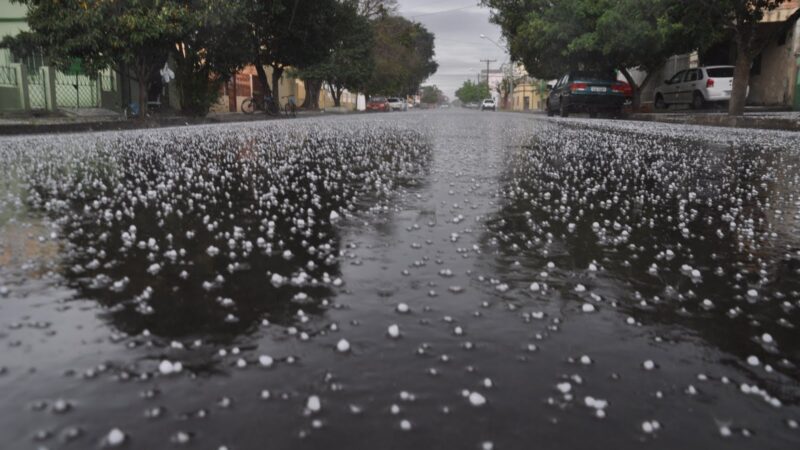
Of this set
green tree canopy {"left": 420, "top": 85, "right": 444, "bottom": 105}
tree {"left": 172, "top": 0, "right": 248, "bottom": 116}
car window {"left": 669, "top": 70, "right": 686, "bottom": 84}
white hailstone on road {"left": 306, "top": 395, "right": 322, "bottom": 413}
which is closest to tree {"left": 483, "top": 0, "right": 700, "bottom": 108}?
car window {"left": 669, "top": 70, "right": 686, "bottom": 84}

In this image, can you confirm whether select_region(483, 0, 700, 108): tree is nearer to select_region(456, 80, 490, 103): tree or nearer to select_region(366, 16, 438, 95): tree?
select_region(366, 16, 438, 95): tree

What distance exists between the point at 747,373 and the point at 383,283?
1.43 m

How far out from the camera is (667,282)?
2.90m

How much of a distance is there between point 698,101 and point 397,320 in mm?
25733

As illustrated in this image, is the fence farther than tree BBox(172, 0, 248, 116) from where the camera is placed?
No

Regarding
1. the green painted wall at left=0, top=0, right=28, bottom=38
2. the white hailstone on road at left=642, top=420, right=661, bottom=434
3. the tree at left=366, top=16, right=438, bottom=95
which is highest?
the tree at left=366, top=16, right=438, bottom=95

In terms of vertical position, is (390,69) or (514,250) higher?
(390,69)

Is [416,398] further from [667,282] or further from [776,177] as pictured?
[776,177]

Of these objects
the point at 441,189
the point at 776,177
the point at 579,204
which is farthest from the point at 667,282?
the point at 776,177

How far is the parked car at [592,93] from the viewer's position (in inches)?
888

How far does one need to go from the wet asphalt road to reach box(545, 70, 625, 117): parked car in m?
18.2

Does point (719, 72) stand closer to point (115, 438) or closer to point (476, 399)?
point (476, 399)

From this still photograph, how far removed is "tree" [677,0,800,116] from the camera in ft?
52.4

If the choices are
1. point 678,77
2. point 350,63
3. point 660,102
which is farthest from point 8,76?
point 660,102
